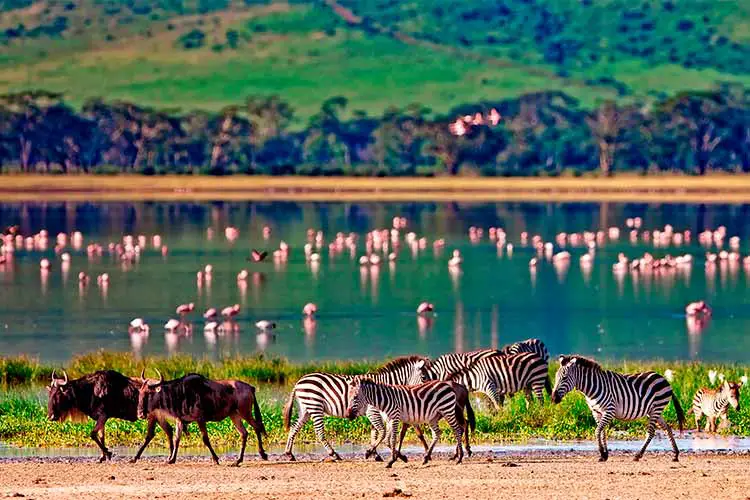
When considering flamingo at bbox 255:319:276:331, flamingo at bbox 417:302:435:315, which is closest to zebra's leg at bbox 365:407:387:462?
flamingo at bbox 255:319:276:331

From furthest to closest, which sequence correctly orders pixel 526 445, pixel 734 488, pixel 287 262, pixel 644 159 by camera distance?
pixel 644 159
pixel 287 262
pixel 526 445
pixel 734 488

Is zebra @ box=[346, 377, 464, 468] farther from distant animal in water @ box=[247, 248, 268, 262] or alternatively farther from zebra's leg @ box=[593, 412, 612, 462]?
distant animal in water @ box=[247, 248, 268, 262]

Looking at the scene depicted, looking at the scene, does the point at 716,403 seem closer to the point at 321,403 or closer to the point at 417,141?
the point at 321,403

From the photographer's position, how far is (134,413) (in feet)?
54.7

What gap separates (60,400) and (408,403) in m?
3.25

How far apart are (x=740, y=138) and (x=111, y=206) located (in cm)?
6151

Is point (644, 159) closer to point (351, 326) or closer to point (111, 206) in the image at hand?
point (111, 206)

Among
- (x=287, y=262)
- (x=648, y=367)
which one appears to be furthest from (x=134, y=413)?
(x=287, y=262)

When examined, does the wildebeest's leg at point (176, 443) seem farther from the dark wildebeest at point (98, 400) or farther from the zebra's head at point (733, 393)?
the zebra's head at point (733, 393)

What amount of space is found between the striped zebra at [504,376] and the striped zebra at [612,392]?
2.31 meters

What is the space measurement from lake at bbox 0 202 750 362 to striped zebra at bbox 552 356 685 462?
445 inches

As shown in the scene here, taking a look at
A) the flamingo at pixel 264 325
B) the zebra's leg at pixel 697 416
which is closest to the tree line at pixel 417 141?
the flamingo at pixel 264 325

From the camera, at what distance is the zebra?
52.3 feet

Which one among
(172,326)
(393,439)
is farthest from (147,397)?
(172,326)
